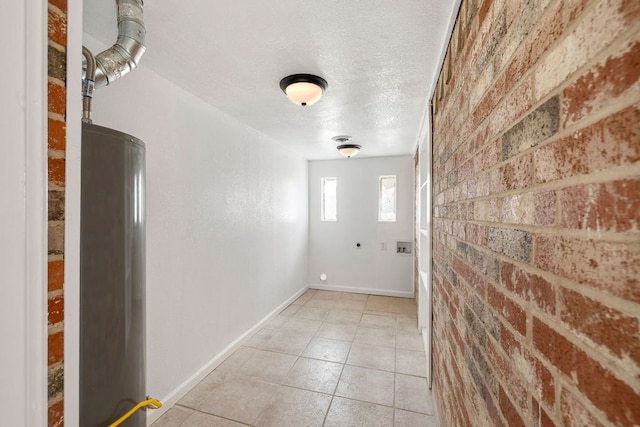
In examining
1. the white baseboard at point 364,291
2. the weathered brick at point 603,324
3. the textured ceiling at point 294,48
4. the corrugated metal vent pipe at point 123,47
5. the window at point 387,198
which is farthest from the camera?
the window at point 387,198

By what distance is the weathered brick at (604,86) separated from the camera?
0.34m

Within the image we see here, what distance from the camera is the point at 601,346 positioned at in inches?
15.3

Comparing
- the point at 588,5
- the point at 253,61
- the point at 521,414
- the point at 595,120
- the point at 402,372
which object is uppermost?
the point at 253,61

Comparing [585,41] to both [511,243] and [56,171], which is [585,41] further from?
[56,171]

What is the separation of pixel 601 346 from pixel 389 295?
4526mm

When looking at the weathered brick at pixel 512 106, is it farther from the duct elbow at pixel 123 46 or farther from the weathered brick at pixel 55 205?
the duct elbow at pixel 123 46

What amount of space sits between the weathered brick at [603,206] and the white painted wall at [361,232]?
4249 millimetres

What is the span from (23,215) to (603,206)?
1046 millimetres

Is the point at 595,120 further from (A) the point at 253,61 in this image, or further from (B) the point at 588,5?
(A) the point at 253,61

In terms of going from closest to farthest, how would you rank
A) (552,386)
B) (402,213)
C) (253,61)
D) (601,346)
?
(601,346) → (552,386) → (253,61) → (402,213)

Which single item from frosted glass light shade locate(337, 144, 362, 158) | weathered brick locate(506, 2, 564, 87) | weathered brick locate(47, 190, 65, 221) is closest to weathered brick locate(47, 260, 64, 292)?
weathered brick locate(47, 190, 65, 221)

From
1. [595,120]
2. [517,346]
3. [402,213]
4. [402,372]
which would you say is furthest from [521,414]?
[402,213]

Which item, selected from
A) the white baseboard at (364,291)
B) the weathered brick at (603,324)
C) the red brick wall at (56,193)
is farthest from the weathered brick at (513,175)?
the white baseboard at (364,291)

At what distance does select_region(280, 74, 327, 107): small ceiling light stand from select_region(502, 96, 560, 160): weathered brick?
1.46 metres
